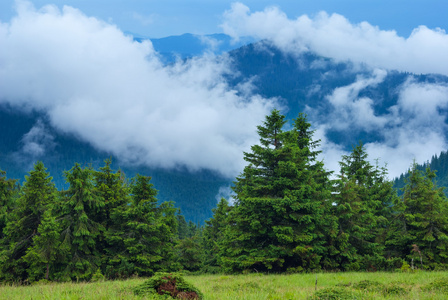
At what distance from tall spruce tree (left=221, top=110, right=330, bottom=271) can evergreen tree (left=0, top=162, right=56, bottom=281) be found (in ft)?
47.6

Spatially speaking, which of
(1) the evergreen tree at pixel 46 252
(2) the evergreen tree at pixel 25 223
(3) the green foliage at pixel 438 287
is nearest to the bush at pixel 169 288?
(3) the green foliage at pixel 438 287

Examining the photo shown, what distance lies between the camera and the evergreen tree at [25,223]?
2400 cm

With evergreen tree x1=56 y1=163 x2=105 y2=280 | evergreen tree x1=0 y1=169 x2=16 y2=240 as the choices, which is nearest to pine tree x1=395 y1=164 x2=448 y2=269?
evergreen tree x1=56 y1=163 x2=105 y2=280

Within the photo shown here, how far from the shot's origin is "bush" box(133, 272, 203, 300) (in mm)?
7707

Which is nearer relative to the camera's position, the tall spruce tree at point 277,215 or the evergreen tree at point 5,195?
the tall spruce tree at point 277,215

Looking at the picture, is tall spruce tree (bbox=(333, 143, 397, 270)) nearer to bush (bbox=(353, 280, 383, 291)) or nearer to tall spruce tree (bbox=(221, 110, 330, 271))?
tall spruce tree (bbox=(221, 110, 330, 271))

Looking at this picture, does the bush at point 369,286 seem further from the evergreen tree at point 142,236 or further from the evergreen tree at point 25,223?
the evergreen tree at point 25,223

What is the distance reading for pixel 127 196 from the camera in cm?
2673

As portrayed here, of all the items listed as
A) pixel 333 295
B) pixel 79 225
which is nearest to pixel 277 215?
pixel 333 295

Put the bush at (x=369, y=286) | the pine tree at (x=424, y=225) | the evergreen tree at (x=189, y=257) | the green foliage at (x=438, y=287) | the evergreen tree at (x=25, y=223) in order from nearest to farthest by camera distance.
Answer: the green foliage at (x=438, y=287) < the bush at (x=369, y=286) < the pine tree at (x=424, y=225) < the evergreen tree at (x=25, y=223) < the evergreen tree at (x=189, y=257)

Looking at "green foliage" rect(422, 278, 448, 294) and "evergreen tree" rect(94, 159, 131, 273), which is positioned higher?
"evergreen tree" rect(94, 159, 131, 273)

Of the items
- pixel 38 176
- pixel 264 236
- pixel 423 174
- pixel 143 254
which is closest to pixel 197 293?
pixel 264 236

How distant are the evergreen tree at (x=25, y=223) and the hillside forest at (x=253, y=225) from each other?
8cm

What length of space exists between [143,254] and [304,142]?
15476 mm
